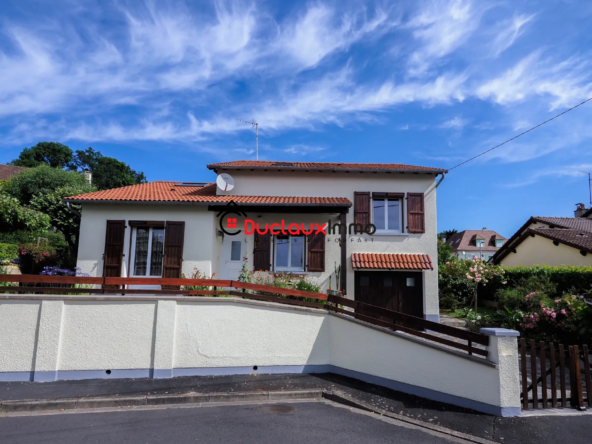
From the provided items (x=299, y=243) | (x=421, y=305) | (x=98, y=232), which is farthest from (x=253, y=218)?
(x=421, y=305)

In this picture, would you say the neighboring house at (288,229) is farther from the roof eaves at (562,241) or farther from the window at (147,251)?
the roof eaves at (562,241)

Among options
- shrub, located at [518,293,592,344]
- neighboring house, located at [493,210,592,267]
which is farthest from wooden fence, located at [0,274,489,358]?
neighboring house, located at [493,210,592,267]

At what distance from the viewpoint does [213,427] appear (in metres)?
4.43

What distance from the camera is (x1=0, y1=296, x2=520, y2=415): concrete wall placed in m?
5.57

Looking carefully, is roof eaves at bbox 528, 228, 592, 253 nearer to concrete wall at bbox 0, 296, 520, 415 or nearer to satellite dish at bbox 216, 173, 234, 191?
concrete wall at bbox 0, 296, 520, 415

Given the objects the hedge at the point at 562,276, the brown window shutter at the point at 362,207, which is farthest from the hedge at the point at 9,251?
the hedge at the point at 562,276

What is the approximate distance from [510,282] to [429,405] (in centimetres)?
1146

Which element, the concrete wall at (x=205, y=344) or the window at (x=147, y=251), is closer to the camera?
the concrete wall at (x=205, y=344)

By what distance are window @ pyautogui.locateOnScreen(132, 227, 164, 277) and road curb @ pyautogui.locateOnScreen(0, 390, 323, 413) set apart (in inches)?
198

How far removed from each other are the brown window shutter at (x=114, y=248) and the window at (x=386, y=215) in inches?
311

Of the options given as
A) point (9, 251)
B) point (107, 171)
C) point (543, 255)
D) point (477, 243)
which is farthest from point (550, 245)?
point (107, 171)

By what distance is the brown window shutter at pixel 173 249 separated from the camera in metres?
9.60

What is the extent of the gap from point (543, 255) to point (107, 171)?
4638 centimetres

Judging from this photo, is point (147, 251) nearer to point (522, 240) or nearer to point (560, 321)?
point (560, 321)
